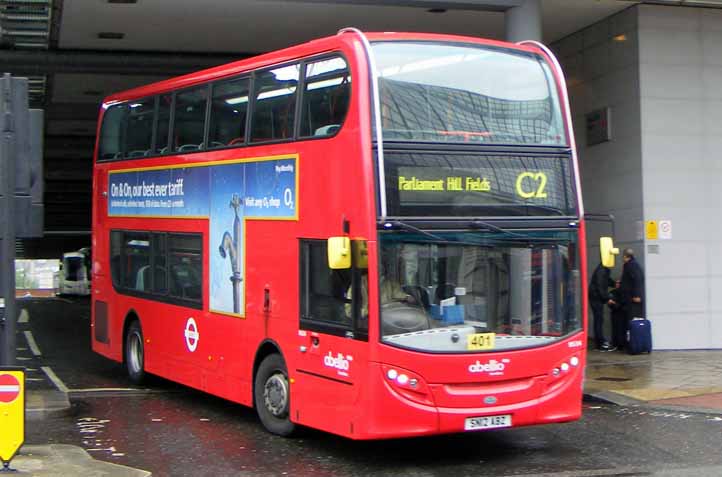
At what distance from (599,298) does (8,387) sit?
1188 centimetres

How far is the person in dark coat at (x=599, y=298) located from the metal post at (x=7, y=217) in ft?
37.6

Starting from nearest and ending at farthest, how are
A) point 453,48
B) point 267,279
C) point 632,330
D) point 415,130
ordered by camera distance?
point 415,130 < point 453,48 < point 267,279 < point 632,330

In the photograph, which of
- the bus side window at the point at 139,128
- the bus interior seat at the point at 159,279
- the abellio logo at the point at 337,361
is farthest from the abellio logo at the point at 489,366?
the bus side window at the point at 139,128

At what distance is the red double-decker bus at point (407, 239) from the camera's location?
915 centimetres

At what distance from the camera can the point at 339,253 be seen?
905 centimetres

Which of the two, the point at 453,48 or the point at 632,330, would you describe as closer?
the point at 453,48

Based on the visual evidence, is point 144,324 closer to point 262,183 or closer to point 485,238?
point 262,183

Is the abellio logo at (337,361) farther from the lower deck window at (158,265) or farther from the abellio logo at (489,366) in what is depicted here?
the lower deck window at (158,265)

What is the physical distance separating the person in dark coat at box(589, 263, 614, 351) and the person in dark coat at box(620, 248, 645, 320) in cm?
40

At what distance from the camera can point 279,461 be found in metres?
9.82

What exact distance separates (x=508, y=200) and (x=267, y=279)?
Answer: 2807mm

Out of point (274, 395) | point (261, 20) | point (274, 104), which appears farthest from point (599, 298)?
point (274, 104)

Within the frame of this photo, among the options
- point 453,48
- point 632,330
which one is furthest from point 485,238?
point 632,330

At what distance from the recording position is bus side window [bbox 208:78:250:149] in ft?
38.4
